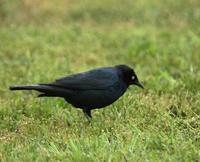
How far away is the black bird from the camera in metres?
7.54

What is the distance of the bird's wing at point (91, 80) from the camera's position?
7.59m

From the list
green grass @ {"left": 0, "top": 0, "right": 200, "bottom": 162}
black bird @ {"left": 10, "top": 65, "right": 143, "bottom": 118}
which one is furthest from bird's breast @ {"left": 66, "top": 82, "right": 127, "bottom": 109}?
green grass @ {"left": 0, "top": 0, "right": 200, "bottom": 162}

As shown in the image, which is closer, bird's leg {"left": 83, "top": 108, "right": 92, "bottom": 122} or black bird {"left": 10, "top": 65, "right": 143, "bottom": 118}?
black bird {"left": 10, "top": 65, "right": 143, "bottom": 118}

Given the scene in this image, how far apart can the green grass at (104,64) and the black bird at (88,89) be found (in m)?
0.21

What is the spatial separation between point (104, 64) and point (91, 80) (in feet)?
13.0

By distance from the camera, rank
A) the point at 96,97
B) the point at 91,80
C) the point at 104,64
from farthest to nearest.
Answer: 1. the point at 104,64
2. the point at 91,80
3. the point at 96,97

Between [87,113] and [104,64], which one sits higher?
[87,113]

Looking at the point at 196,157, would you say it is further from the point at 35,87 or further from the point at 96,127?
the point at 35,87

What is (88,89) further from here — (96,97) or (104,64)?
(104,64)

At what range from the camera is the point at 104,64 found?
38.2 ft

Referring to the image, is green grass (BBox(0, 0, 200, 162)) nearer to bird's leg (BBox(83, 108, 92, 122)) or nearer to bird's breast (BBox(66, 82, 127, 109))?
bird's leg (BBox(83, 108, 92, 122))

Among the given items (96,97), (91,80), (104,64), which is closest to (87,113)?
(96,97)

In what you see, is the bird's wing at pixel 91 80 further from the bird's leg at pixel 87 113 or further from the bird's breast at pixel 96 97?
the bird's leg at pixel 87 113

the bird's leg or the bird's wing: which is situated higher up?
the bird's wing
